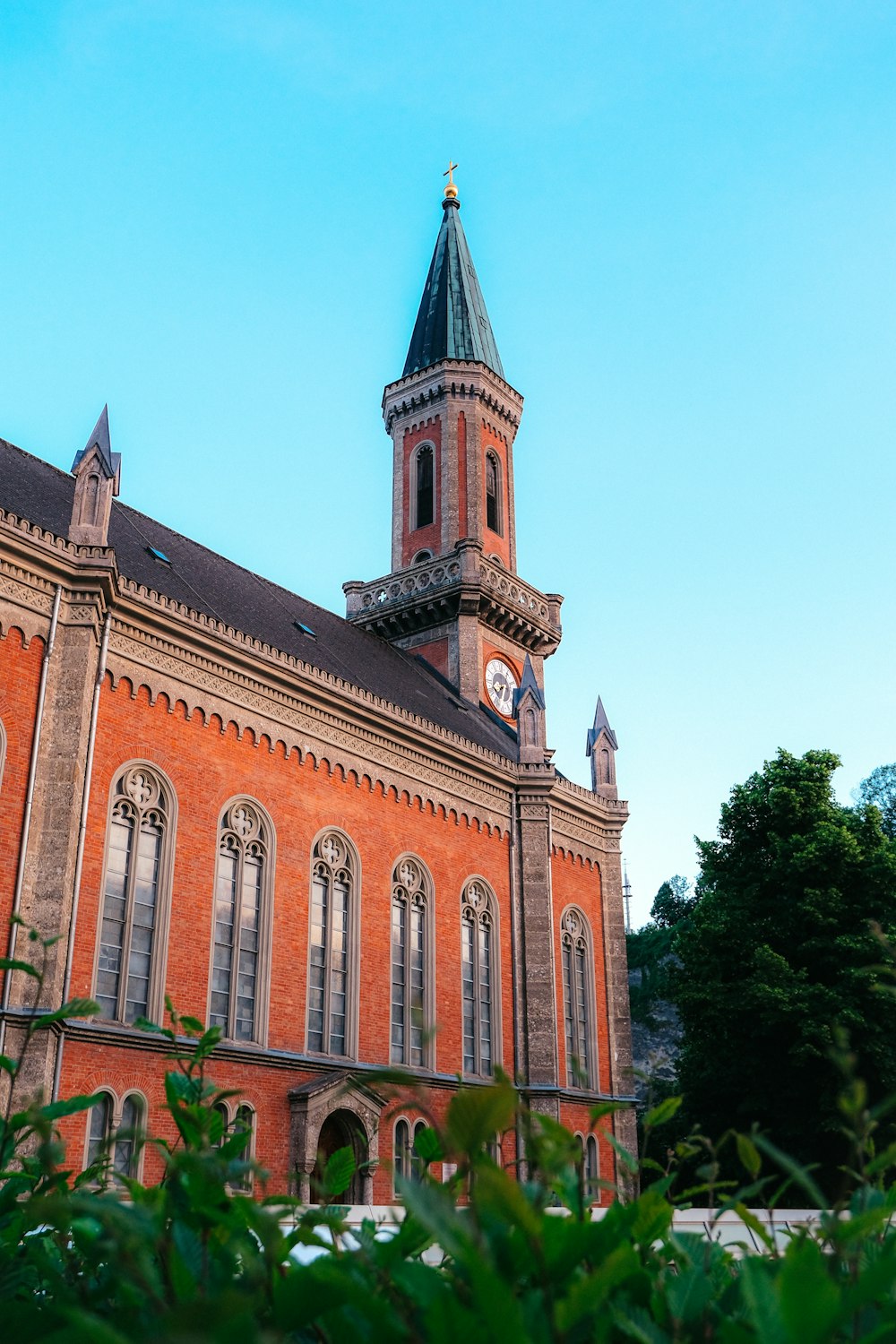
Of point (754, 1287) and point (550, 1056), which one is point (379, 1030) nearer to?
point (550, 1056)

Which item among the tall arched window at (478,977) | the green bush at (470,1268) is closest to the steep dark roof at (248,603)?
the tall arched window at (478,977)

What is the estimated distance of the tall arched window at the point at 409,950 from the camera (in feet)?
77.9

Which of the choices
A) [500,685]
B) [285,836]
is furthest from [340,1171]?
[500,685]

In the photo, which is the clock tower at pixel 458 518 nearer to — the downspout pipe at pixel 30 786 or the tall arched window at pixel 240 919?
the tall arched window at pixel 240 919

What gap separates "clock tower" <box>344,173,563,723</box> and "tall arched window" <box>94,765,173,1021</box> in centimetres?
1407

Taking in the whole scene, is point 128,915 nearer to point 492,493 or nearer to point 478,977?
point 478,977

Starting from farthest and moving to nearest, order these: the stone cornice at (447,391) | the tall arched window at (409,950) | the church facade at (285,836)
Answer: the stone cornice at (447,391), the tall arched window at (409,950), the church facade at (285,836)

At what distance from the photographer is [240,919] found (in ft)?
68.2

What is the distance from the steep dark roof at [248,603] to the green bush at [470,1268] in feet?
60.8

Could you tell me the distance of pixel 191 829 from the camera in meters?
20.1

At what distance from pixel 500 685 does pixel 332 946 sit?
1298 centimetres

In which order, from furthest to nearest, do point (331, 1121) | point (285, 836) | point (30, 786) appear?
point (285, 836), point (331, 1121), point (30, 786)

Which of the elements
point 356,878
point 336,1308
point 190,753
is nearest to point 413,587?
point 356,878

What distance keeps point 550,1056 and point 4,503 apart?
53.8 ft
